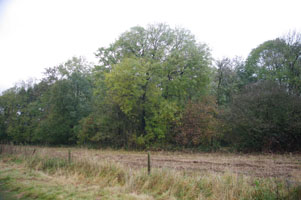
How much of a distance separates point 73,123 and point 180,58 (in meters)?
19.9

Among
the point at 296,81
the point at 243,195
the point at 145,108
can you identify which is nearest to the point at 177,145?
the point at 145,108

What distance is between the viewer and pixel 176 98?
24.8 m

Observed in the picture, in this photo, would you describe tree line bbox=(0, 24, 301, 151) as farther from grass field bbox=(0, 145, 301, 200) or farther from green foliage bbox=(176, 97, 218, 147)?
grass field bbox=(0, 145, 301, 200)

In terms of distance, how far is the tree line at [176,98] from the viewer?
18.0 meters

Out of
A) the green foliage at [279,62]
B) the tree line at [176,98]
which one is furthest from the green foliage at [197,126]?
the green foliage at [279,62]

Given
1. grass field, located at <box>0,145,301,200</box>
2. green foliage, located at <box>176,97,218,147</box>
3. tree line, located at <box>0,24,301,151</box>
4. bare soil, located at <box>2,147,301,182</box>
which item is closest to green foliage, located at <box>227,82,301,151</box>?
tree line, located at <box>0,24,301,151</box>

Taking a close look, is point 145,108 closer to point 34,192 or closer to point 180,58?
point 180,58

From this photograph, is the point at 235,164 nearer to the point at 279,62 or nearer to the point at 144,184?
the point at 144,184

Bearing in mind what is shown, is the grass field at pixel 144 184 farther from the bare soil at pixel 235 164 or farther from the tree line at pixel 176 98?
the tree line at pixel 176 98

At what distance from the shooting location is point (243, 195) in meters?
6.52

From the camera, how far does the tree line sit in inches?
707

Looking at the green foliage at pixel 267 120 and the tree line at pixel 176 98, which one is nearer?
the green foliage at pixel 267 120

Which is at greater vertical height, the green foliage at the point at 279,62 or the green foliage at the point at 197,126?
the green foliage at the point at 279,62

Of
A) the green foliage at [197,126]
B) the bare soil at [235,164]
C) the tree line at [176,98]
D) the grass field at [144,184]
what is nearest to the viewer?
the grass field at [144,184]
